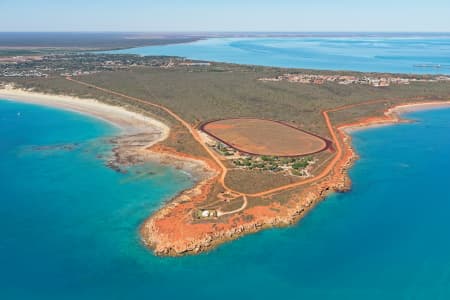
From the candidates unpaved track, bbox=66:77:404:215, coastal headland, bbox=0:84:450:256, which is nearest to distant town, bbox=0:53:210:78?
unpaved track, bbox=66:77:404:215

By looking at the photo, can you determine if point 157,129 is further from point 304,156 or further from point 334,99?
point 334,99

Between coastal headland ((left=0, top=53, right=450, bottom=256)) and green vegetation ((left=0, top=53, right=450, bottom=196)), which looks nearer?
coastal headland ((left=0, top=53, right=450, bottom=256))

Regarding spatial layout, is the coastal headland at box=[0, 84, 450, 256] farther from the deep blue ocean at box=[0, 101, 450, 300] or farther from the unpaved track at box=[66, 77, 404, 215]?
the deep blue ocean at box=[0, 101, 450, 300]

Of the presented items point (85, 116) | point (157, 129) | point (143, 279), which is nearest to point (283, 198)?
point (143, 279)

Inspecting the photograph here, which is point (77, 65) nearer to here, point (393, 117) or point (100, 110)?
point (100, 110)

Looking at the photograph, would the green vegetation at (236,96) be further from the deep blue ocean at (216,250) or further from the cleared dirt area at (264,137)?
the deep blue ocean at (216,250)

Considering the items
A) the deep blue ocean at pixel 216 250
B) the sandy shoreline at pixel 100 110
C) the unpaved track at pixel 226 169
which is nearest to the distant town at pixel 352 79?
the unpaved track at pixel 226 169

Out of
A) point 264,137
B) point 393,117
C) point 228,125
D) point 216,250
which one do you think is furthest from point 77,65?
point 216,250
